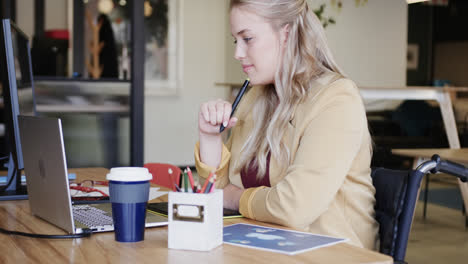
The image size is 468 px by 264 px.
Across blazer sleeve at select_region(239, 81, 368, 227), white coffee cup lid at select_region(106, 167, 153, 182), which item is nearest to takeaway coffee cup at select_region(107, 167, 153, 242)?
white coffee cup lid at select_region(106, 167, 153, 182)

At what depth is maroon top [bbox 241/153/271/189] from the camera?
1.47 meters

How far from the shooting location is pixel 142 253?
3.34 ft

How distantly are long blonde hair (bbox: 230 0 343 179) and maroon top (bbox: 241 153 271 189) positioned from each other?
0.03 ft

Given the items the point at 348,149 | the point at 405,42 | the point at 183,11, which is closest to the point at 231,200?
the point at 348,149

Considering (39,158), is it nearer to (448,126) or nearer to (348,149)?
(348,149)

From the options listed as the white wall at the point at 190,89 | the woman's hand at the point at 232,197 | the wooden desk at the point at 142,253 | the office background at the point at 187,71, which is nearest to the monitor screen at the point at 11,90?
the wooden desk at the point at 142,253

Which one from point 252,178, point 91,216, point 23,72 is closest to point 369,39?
point 23,72

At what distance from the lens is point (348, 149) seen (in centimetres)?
133

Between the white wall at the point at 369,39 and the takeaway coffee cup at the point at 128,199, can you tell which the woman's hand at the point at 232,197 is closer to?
the takeaway coffee cup at the point at 128,199

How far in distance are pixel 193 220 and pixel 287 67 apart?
24.0 inches

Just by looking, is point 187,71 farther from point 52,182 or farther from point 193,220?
point 193,220

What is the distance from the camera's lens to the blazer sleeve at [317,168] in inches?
49.4

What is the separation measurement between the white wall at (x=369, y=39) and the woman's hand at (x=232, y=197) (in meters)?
3.81

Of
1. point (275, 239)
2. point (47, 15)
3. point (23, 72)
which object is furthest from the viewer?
point (47, 15)
